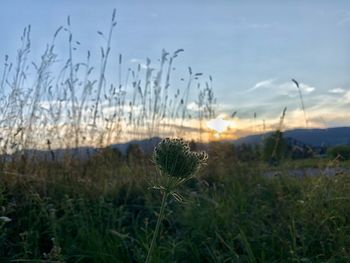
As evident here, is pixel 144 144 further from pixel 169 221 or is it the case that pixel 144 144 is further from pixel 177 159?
pixel 177 159

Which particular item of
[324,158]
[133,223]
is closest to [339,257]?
[133,223]

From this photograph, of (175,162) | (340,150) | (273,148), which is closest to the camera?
(175,162)

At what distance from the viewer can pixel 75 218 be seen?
3781 mm

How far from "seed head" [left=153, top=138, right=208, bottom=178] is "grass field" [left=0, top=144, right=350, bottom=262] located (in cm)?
124

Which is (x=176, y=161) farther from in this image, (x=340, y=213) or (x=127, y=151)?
(x=127, y=151)

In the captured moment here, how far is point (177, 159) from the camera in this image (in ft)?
3.94

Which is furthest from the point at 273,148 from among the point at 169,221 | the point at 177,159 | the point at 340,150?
the point at 177,159

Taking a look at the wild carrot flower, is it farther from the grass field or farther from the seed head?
the grass field

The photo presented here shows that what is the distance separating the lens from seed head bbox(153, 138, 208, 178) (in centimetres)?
118

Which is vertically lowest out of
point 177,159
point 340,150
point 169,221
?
point 169,221

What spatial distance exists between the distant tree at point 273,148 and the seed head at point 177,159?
16.4 feet

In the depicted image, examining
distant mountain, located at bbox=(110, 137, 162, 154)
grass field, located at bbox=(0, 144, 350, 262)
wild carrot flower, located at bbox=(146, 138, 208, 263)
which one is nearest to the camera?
wild carrot flower, located at bbox=(146, 138, 208, 263)

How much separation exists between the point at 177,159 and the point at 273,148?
18.9ft

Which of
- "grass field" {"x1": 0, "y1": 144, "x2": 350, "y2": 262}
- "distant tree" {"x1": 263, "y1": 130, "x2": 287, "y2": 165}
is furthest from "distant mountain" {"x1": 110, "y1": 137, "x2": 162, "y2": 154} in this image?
"grass field" {"x1": 0, "y1": 144, "x2": 350, "y2": 262}
